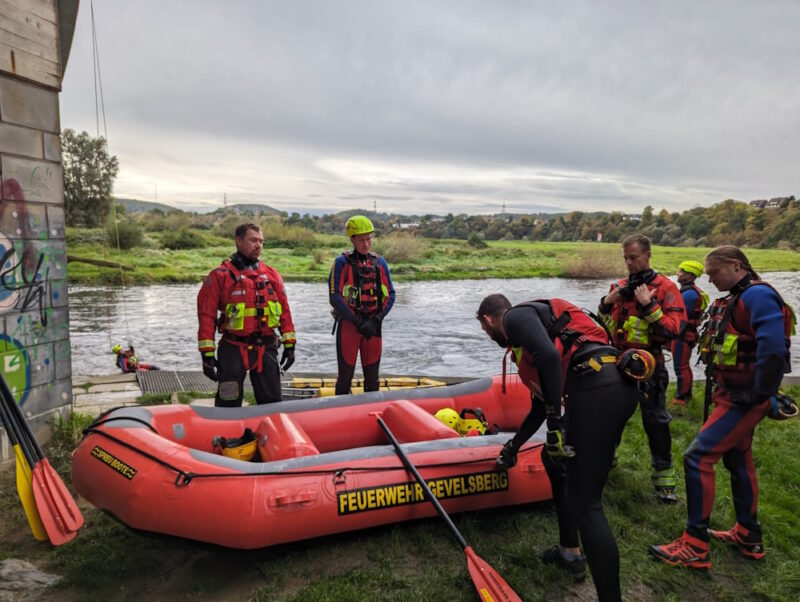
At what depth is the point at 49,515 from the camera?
8.24 ft

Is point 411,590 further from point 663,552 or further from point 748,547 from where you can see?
point 748,547

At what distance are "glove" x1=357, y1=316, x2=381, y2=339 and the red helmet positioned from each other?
8.28 ft

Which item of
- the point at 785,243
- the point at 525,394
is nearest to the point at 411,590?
the point at 525,394

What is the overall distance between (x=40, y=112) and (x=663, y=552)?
4888 mm

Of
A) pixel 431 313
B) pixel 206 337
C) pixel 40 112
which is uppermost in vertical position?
pixel 40 112

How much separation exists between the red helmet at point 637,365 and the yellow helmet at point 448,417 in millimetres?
1783

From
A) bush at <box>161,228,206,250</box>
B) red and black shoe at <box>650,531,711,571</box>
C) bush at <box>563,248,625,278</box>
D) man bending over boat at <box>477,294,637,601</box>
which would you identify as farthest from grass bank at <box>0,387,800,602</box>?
bush at <box>161,228,206,250</box>

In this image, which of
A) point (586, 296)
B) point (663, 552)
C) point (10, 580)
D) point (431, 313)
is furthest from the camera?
point (586, 296)

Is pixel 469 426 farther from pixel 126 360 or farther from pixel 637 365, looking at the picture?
pixel 126 360

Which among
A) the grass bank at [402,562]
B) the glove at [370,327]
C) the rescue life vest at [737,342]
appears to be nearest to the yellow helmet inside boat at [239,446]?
the grass bank at [402,562]

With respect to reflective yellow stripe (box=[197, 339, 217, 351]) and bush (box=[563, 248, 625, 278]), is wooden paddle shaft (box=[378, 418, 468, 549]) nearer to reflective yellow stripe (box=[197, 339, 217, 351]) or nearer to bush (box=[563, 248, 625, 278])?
reflective yellow stripe (box=[197, 339, 217, 351])

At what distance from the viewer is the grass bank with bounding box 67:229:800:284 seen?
19500mm

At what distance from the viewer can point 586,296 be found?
18.7 meters

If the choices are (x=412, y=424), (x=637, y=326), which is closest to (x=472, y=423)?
(x=412, y=424)
